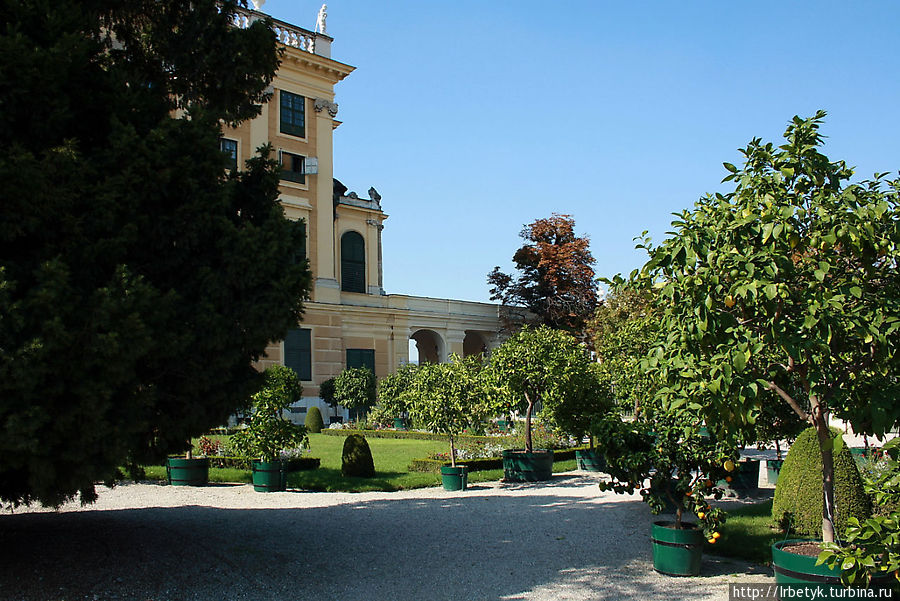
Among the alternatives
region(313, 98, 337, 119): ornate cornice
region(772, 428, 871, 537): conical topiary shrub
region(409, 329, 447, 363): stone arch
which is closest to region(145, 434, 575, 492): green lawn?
region(772, 428, 871, 537): conical topiary shrub

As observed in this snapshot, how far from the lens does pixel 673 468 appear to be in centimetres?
759

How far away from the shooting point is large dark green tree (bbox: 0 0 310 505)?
543cm

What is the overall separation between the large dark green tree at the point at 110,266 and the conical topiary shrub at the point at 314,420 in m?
19.2

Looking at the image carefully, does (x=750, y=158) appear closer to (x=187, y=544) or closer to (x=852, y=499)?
(x=852, y=499)

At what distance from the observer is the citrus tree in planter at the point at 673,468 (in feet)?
23.4

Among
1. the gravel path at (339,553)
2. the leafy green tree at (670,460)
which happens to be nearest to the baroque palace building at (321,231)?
the gravel path at (339,553)

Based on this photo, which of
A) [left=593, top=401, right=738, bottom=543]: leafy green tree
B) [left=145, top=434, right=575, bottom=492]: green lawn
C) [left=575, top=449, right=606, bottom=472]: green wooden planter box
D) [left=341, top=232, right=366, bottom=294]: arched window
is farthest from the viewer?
[left=341, top=232, right=366, bottom=294]: arched window

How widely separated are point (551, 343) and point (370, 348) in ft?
54.3

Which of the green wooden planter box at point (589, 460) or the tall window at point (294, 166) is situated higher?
the tall window at point (294, 166)

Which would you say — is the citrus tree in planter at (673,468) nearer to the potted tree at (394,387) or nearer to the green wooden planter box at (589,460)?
the green wooden planter box at (589,460)

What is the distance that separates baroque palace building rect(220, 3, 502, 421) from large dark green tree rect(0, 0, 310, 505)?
17071mm

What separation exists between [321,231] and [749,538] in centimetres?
2132

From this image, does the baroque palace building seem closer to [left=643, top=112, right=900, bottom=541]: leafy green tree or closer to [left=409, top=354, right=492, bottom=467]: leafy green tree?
[left=409, top=354, right=492, bottom=467]: leafy green tree

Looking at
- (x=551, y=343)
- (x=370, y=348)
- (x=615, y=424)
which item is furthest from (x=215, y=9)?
(x=370, y=348)
